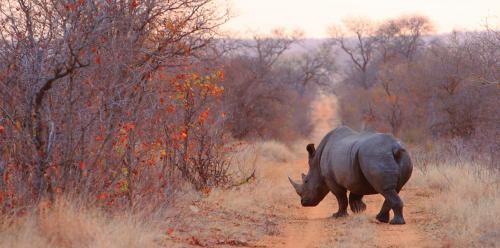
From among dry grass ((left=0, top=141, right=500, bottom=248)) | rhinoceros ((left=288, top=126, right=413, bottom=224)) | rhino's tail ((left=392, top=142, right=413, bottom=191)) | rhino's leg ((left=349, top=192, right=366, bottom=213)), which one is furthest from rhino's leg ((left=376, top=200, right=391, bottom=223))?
rhino's leg ((left=349, top=192, right=366, bottom=213))

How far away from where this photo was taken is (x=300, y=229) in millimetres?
10852

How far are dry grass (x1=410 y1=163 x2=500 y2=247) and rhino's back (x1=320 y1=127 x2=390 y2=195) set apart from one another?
1243mm

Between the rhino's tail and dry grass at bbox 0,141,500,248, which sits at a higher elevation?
the rhino's tail

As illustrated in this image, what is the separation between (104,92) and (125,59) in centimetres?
77

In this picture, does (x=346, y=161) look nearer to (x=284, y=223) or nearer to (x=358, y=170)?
(x=358, y=170)

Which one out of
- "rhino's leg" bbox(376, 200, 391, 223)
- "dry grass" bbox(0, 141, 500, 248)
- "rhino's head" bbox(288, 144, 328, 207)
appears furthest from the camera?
"rhino's head" bbox(288, 144, 328, 207)

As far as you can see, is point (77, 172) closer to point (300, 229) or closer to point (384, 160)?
point (300, 229)

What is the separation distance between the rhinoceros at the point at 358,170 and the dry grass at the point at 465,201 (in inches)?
32.3

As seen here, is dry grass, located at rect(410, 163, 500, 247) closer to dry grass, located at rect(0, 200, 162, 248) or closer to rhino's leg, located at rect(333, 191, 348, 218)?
rhino's leg, located at rect(333, 191, 348, 218)

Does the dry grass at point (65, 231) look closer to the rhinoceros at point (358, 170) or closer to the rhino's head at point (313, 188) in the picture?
the rhinoceros at point (358, 170)

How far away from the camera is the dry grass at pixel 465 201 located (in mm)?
8961

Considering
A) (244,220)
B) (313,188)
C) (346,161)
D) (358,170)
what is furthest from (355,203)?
(244,220)

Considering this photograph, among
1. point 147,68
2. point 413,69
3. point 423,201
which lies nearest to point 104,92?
point 147,68

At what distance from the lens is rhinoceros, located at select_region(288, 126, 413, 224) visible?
431 inches
